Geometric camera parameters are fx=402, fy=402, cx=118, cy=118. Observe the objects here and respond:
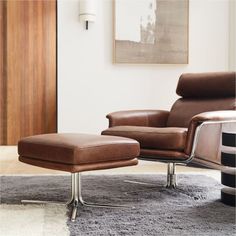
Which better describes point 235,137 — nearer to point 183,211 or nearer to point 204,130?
point 204,130

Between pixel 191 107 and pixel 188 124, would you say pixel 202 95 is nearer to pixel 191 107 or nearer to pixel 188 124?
pixel 191 107

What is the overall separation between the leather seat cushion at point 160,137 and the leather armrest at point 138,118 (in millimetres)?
337

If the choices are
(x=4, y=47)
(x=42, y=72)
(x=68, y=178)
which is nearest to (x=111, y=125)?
(x=68, y=178)

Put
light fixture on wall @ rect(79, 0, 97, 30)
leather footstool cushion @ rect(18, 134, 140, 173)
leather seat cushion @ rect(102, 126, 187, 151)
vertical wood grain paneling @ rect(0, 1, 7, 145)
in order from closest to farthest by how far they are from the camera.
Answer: leather footstool cushion @ rect(18, 134, 140, 173)
leather seat cushion @ rect(102, 126, 187, 151)
light fixture on wall @ rect(79, 0, 97, 30)
vertical wood grain paneling @ rect(0, 1, 7, 145)

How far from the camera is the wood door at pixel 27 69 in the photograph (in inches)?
172

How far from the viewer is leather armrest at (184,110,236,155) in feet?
7.02

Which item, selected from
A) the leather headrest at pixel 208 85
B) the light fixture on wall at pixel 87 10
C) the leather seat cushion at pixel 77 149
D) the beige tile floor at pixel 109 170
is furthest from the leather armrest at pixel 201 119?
the light fixture on wall at pixel 87 10

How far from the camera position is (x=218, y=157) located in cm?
242

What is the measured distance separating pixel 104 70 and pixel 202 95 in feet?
5.13

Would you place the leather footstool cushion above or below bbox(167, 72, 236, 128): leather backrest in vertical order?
below

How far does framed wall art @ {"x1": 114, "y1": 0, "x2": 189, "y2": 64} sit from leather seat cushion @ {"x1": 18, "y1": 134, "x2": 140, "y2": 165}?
229cm

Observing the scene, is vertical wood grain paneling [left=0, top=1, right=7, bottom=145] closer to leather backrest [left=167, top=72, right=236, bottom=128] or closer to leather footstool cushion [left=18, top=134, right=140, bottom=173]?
leather backrest [left=167, top=72, right=236, bottom=128]

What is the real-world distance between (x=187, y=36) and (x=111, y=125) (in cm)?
194

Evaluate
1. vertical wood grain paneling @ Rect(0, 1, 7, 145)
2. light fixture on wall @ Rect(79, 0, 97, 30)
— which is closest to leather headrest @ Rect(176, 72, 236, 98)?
light fixture on wall @ Rect(79, 0, 97, 30)
